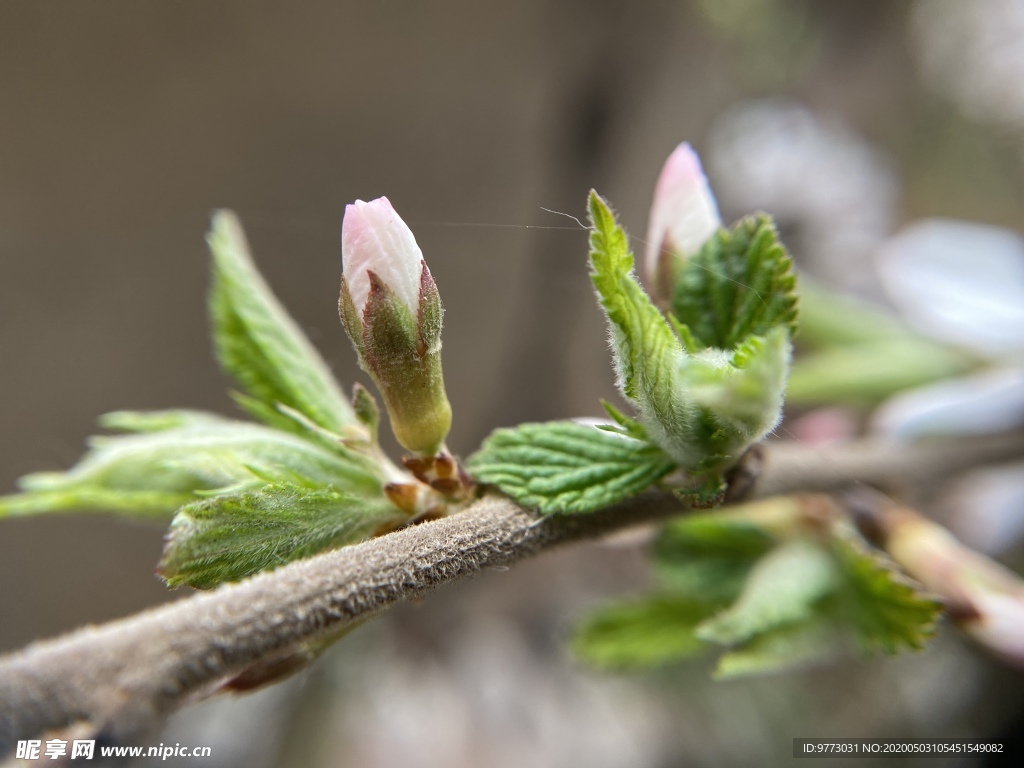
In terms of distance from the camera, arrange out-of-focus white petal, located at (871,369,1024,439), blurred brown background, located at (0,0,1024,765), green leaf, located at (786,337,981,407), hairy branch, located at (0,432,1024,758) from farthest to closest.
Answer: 1. blurred brown background, located at (0,0,1024,765)
2. green leaf, located at (786,337,981,407)
3. out-of-focus white petal, located at (871,369,1024,439)
4. hairy branch, located at (0,432,1024,758)

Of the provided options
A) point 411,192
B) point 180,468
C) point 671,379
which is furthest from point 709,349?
point 411,192

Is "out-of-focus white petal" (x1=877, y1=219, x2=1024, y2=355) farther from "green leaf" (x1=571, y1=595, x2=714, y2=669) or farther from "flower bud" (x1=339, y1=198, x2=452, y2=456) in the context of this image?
"flower bud" (x1=339, y1=198, x2=452, y2=456)

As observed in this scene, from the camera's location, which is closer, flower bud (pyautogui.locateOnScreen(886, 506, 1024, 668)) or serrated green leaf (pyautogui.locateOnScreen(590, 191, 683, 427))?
serrated green leaf (pyautogui.locateOnScreen(590, 191, 683, 427))

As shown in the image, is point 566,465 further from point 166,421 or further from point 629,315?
point 166,421

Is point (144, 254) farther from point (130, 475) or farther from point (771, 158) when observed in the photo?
point (771, 158)

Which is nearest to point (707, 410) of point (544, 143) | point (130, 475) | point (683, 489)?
point (683, 489)

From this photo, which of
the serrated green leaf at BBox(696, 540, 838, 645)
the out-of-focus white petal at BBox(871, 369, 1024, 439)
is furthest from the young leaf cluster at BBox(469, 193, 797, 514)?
the out-of-focus white petal at BBox(871, 369, 1024, 439)

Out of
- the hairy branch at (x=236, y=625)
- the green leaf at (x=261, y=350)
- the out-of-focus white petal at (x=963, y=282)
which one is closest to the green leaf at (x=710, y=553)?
the hairy branch at (x=236, y=625)
